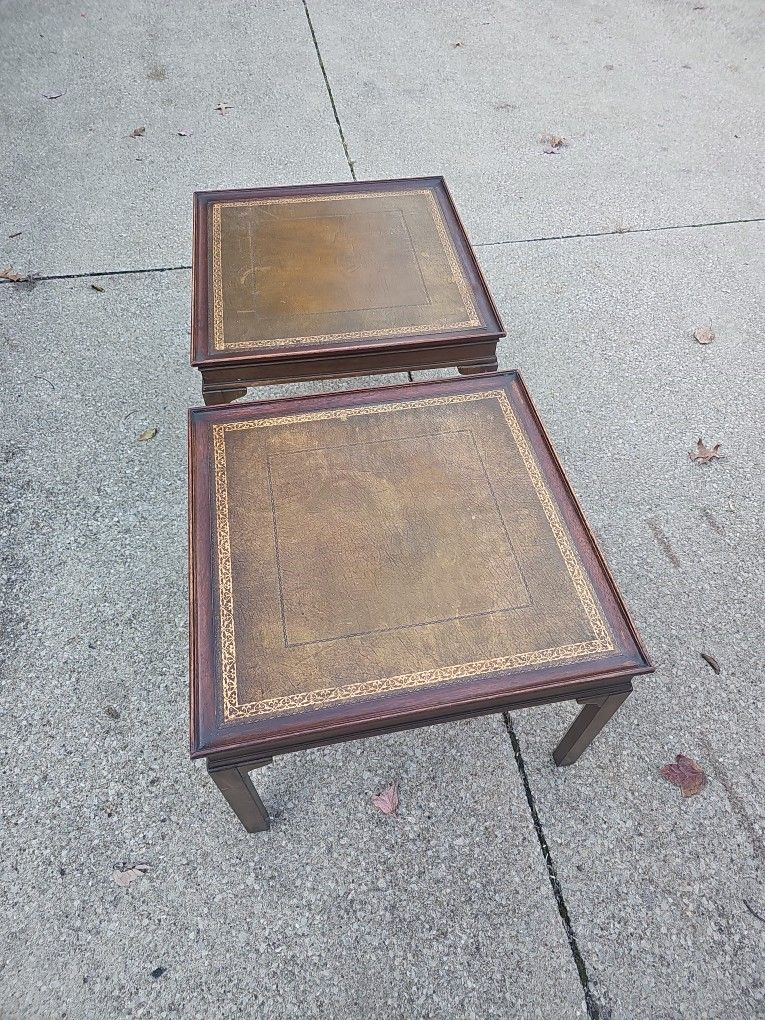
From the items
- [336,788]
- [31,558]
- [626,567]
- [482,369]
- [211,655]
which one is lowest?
[31,558]

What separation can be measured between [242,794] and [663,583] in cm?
162

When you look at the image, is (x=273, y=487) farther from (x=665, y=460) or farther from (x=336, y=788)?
(x=665, y=460)

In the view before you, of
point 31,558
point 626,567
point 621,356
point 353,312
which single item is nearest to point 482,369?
point 353,312

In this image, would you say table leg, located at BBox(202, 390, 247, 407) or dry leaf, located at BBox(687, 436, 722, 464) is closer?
table leg, located at BBox(202, 390, 247, 407)

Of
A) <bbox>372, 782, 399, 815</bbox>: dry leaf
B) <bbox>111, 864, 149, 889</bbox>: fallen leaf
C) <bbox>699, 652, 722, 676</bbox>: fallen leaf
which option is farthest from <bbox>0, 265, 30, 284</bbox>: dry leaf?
<bbox>699, 652, 722, 676</bbox>: fallen leaf

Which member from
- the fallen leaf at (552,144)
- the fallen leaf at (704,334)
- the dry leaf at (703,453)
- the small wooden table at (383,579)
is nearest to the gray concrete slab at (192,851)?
the small wooden table at (383,579)

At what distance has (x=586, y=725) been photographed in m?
1.71

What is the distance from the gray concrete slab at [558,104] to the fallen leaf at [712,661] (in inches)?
98.2

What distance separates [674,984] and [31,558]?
2.36 metres

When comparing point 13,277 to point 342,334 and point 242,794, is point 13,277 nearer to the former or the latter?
point 342,334

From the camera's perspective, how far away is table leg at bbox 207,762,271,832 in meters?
1.42

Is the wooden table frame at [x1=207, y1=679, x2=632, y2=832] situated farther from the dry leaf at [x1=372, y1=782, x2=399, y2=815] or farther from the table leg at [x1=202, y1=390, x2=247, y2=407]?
the table leg at [x1=202, y1=390, x2=247, y2=407]

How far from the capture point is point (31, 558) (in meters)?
2.35

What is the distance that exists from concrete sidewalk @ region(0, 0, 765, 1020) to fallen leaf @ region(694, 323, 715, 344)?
0.05 meters
